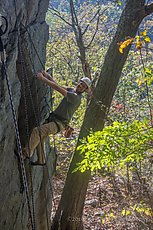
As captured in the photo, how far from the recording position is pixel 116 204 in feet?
30.0

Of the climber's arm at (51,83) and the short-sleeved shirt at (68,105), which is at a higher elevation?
the climber's arm at (51,83)

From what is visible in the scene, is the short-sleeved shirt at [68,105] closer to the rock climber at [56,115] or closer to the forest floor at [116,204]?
the rock climber at [56,115]

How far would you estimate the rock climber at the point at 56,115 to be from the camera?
4676 millimetres

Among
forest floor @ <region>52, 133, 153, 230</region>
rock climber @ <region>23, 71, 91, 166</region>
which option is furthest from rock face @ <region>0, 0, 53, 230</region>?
forest floor @ <region>52, 133, 153, 230</region>

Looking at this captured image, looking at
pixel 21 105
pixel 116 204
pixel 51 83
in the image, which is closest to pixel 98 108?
pixel 21 105

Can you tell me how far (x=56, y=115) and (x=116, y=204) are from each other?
510cm

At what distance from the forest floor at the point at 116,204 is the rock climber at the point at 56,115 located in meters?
2.71

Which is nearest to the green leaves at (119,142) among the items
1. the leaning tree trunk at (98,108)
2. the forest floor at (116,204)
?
the leaning tree trunk at (98,108)

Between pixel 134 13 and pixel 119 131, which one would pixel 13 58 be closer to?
pixel 119 131

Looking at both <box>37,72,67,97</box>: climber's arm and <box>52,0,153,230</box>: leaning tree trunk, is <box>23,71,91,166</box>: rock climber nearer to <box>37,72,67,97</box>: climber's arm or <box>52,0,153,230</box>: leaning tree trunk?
<box>37,72,67,97</box>: climber's arm

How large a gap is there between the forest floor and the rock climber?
2.71 meters

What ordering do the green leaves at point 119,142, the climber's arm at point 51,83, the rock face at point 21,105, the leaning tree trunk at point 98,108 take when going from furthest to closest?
the leaning tree trunk at point 98,108
the climber's arm at point 51,83
the green leaves at point 119,142
the rock face at point 21,105

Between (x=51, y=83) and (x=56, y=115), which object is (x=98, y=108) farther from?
(x=51, y=83)

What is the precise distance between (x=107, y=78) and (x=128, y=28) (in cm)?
100
